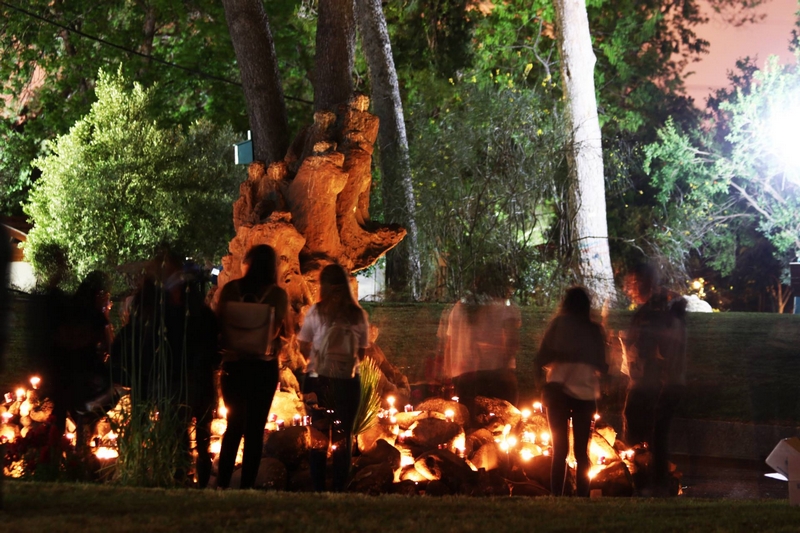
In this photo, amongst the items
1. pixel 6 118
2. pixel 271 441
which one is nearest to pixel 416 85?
pixel 6 118

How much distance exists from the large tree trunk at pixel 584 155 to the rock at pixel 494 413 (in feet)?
27.7

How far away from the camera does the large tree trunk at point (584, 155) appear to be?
62.8ft

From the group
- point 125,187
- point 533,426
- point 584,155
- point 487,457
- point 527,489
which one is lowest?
point 527,489

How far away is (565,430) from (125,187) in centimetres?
2450

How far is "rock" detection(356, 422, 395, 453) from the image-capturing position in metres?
9.09

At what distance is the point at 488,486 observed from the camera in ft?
26.6

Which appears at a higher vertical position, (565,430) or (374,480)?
(565,430)

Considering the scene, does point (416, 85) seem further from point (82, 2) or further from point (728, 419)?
point (728, 419)

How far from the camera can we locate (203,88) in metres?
33.4

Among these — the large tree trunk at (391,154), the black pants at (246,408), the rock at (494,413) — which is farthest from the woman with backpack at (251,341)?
the large tree trunk at (391,154)

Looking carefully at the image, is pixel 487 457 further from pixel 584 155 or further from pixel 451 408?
pixel 584 155

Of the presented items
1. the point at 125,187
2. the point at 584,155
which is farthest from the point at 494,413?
the point at 125,187

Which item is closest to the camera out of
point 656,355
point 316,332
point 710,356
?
point 316,332

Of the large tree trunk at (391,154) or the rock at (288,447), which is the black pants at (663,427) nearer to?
the rock at (288,447)
